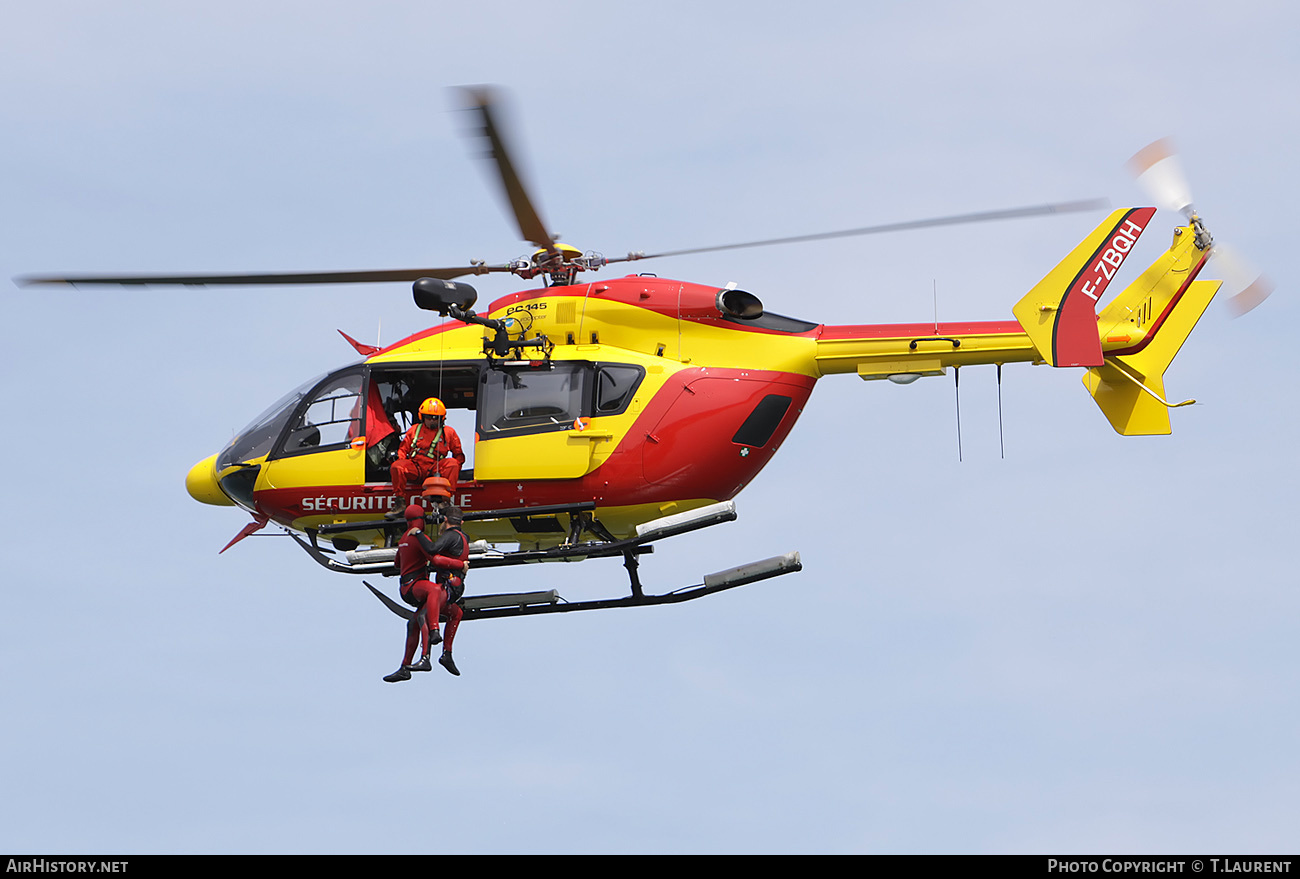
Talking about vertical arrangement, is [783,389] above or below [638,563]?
above

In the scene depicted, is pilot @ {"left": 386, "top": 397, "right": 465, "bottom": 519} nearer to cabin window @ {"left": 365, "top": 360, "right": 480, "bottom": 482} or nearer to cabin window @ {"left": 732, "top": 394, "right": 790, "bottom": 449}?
cabin window @ {"left": 365, "top": 360, "right": 480, "bottom": 482}

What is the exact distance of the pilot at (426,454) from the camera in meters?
19.1

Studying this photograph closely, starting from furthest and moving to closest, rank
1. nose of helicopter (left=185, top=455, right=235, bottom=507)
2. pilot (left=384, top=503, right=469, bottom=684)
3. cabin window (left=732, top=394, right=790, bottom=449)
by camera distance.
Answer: nose of helicopter (left=185, top=455, right=235, bottom=507), cabin window (left=732, top=394, right=790, bottom=449), pilot (left=384, top=503, right=469, bottom=684)

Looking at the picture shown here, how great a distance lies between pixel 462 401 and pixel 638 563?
10.1ft

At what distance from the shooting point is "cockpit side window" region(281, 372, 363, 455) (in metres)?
20.3

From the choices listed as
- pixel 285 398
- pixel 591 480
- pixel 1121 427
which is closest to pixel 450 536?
pixel 591 480

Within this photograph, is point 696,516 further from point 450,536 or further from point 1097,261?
point 1097,261

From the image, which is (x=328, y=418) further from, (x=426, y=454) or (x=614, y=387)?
(x=614, y=387)

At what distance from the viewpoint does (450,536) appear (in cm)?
1880

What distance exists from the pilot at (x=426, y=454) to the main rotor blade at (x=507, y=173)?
2291mm

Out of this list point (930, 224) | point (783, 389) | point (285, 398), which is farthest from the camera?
point (285, 398)

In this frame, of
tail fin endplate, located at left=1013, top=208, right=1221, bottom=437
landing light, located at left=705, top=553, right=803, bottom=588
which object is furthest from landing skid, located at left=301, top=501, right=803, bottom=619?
tail fin endplate, located at left=1013, top=208, right=1221, bottom=437

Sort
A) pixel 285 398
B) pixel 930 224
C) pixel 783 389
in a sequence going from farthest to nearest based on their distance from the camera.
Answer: pixel 285 398
pixel 783 389
pixel 930 224

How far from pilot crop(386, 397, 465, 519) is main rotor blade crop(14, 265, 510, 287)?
1.84m
